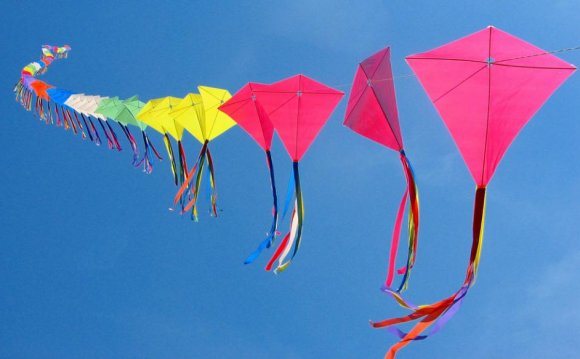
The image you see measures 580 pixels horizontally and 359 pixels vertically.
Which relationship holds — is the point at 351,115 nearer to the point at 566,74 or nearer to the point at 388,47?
the point at 388,47

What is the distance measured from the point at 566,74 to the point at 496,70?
2.97 feet

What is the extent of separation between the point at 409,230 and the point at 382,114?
75.8 inches

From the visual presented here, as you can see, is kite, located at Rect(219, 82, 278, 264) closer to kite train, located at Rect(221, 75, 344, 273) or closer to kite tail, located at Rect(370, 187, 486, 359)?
kite train, located at Rect(221, 75, 344, 273)

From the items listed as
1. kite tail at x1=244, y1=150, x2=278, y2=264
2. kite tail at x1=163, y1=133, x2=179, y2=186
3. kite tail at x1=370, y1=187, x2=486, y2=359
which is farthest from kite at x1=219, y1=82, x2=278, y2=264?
kite tail at x1=370, y1=187, x2=486, y2=359

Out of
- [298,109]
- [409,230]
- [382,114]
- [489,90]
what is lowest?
[409,230]

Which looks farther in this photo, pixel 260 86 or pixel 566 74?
pixel 260 86

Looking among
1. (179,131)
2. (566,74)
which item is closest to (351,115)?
(566,74)

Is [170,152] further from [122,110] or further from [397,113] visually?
[397,113]

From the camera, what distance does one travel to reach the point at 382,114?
29.1ft

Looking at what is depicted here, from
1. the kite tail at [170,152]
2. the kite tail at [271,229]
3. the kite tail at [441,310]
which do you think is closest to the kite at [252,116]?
the kite tail at [271,229]

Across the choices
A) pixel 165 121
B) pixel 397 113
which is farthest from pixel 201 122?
pixel 397 113

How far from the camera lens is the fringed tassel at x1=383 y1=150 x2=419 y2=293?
7824 millimetres

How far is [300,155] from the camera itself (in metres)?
10.2

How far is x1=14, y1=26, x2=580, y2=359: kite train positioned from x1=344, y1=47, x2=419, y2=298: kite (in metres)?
0.02
